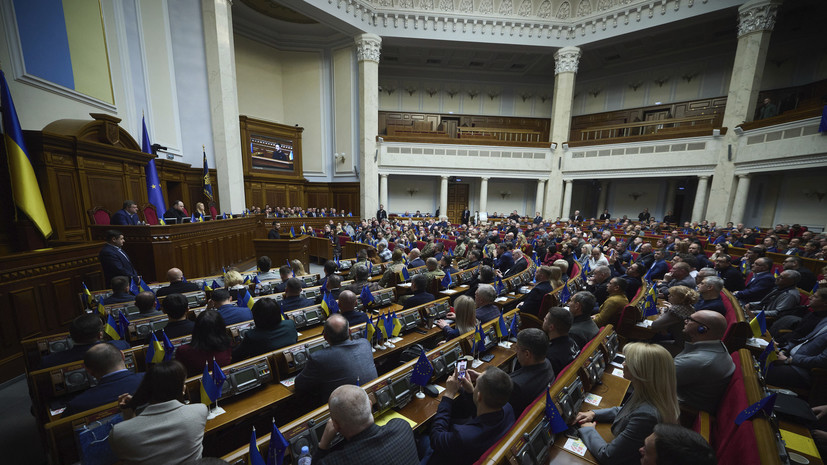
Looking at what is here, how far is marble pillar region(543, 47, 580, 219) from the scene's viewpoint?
15188mm

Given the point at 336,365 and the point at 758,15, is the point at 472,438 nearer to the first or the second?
the point at 336,365

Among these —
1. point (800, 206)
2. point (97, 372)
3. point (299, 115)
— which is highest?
point (299, 115)

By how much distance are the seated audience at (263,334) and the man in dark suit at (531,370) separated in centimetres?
202

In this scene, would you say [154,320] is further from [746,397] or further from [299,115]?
[299,115]

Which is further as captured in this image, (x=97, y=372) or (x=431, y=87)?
(x=431, y=87)

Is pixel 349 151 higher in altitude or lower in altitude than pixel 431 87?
lower

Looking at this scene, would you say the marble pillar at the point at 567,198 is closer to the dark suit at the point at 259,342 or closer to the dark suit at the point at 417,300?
the dark suit at the point at 417,300

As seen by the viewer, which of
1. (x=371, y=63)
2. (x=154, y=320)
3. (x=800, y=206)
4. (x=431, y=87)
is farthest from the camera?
(x=431, y=87)

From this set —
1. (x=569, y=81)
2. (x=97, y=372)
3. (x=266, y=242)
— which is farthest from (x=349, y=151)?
(x=97, y=372)

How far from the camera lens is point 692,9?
488 inches

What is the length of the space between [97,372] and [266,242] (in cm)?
612

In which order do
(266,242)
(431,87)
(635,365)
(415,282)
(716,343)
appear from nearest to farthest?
(635,365) < (716,343) < (415,282) < (266,242) < (431,87)

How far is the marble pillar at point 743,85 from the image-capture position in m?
11.2

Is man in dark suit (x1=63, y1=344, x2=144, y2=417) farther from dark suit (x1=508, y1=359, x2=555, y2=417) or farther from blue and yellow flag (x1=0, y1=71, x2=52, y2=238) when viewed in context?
blue and yellow flag (x1=0, y1=71, x2=52, y2=238)
